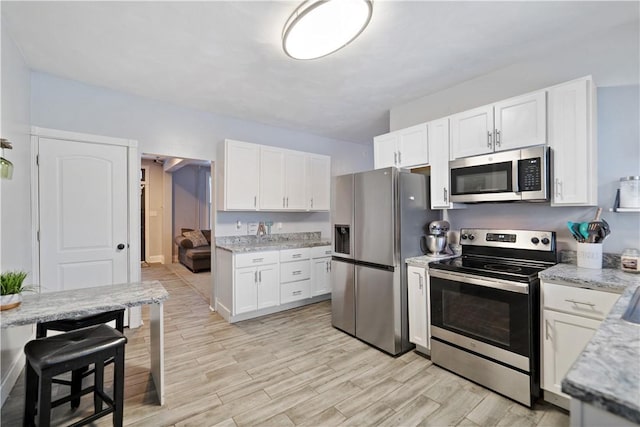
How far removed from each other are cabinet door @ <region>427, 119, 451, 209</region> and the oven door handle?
0.72m

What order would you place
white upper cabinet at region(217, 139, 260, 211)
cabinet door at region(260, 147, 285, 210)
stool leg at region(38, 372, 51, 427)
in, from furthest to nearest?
1. cabinet door at region(260, 147, 285, 210)
2. white upper cabinet at region(217, 139, 260, 211)
3. stool leg at region(38, 372, 51, 427)

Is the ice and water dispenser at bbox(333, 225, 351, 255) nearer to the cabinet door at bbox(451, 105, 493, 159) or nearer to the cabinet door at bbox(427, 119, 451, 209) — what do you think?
the cabinet door at bbox(427, 119, 451, 209)

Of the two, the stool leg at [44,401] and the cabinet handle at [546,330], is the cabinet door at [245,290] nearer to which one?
the stool leg at [44,401]

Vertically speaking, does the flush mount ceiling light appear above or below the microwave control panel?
above

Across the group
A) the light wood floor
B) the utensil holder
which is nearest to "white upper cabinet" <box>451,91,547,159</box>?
the utensil holder

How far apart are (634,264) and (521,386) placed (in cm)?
108

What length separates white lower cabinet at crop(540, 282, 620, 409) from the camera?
1757mm

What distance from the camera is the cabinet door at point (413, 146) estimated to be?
2.97 meters

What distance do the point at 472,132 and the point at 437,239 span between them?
102 centimetres

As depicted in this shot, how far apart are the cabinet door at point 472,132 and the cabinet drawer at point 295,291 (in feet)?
8.16

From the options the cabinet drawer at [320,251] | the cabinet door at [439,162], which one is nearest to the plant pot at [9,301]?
the cabinet drawer at [320,251]

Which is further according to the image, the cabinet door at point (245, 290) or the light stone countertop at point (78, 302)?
the cabinet door at point (245, 290)

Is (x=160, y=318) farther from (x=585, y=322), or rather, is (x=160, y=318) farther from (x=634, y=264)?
(x=634, y=264)

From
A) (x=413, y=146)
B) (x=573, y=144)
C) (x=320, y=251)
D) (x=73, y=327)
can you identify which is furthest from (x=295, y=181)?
(x=573, y=144)
